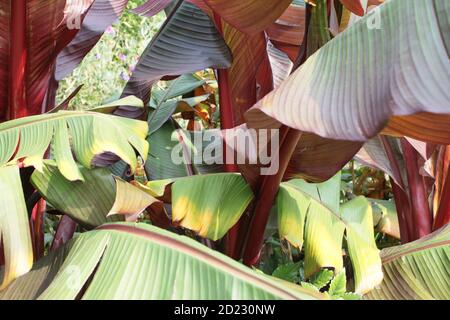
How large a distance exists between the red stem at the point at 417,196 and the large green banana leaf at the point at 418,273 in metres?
0.33

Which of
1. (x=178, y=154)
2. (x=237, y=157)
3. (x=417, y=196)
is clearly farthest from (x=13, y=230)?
(x=417, y=196)

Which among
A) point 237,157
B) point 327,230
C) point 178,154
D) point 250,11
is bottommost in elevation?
point 178,154

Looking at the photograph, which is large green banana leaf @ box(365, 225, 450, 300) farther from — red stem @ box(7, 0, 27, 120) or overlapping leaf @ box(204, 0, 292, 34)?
red stem @ box(7, 0, 27, 120)

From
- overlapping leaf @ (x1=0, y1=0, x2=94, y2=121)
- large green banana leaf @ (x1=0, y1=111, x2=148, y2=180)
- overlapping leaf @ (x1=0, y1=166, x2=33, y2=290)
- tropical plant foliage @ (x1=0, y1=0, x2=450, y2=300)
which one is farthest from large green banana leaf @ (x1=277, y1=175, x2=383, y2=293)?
overlapping leaf @ (x1=0, y1=0, x2=94, y2=121)

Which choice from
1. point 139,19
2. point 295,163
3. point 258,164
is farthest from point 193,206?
point 139,19

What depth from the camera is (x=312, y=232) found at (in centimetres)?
119

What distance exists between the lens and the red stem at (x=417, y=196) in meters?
1.57

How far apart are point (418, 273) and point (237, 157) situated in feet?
1.47

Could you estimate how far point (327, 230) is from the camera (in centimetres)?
120

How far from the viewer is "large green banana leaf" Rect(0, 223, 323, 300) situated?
33.6 inches

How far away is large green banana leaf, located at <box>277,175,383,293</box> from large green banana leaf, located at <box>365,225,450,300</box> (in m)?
0.06

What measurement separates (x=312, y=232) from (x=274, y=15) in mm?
455

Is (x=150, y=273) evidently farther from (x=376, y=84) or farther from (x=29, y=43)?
(x=29, y=43)

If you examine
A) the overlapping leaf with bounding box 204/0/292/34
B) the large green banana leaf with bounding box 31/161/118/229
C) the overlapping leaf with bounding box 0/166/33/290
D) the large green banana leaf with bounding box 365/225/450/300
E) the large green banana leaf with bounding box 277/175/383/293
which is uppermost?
the overlapping leaf with bounding box 204/0/292/34
